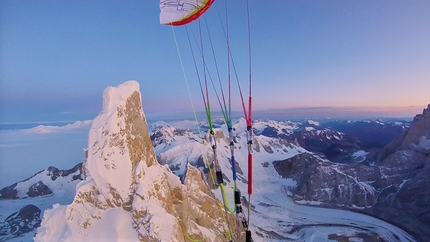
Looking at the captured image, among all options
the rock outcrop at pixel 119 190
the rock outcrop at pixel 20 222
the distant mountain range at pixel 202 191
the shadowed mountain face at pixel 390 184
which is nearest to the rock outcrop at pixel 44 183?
the distant mountain range at pixel 202 191

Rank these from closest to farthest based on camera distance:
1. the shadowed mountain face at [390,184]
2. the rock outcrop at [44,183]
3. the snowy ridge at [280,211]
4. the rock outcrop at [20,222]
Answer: the rock outcrop at [20,222], the snowy ridge at [280,211], the shadowed mountain face at [390,184], the rock outcrop at [44,183]

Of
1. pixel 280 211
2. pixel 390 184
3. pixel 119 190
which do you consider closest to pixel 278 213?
pixel 280 211

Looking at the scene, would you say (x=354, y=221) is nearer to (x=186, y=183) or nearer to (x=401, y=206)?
(x=401, y=206)

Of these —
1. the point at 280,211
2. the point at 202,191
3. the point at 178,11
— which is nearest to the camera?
the point at 178,11

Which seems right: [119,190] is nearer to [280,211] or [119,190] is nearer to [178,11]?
[178,11]

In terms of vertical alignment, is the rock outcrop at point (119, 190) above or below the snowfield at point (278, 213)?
above

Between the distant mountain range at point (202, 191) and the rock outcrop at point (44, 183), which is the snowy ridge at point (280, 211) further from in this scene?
the rock outcrop at point (44, 183)
